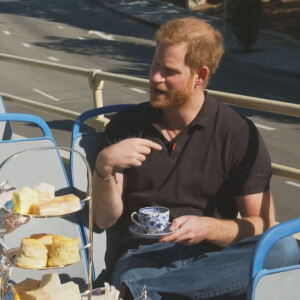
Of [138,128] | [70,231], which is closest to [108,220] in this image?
[70,231]

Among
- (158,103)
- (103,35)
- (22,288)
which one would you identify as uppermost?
(158,103)

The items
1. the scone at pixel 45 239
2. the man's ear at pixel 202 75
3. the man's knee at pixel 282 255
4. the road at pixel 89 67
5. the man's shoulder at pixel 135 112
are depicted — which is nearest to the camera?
the scone at pixel 45 239

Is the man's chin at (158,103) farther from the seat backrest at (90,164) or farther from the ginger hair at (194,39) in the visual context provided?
the seat backrest at (90,164)

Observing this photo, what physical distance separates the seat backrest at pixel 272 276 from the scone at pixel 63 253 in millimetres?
626

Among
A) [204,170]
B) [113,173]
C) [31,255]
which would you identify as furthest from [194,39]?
[31,255]

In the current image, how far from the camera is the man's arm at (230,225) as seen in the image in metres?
3.54

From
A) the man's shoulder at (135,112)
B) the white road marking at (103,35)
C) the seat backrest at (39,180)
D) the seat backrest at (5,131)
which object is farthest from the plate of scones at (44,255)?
the white road marking at (103,35)

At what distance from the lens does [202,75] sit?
12.6ft

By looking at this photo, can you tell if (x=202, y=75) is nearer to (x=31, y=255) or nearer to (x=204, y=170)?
(x=204, y=170)

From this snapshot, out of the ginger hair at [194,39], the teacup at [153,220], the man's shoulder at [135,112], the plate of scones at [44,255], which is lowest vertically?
the teacup at [153,220]

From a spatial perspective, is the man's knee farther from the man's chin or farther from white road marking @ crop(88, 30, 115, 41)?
white road marking @ crop(88, 30, 115, 41)

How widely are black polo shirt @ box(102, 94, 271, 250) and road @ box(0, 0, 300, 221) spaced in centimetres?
440

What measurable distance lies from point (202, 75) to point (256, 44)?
24.1 meters

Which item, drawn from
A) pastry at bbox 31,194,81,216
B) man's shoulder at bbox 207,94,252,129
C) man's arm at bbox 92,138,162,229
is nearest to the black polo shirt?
man's shoulder at bbox 207,94,252,129
